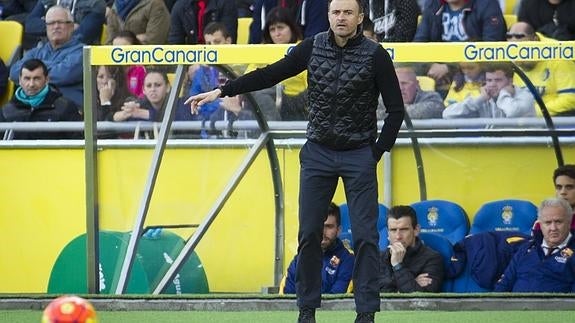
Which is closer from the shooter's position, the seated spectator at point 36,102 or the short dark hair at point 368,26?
the short dark hair at point 368,26

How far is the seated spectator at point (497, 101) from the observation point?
11602 millimetres

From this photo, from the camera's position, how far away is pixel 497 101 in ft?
39.0

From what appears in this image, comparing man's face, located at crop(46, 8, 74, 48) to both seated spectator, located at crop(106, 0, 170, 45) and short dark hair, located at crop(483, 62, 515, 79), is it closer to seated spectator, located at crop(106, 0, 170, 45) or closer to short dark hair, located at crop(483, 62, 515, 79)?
seated spectator, located at crop(106, 0, 170, 45)

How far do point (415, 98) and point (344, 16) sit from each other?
3607mm

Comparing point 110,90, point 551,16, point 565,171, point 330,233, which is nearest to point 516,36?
point 551,16

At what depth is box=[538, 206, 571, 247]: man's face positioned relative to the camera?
11.1m

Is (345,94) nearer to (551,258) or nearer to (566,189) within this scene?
(551,258)

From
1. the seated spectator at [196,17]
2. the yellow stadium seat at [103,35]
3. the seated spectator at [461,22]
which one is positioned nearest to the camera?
the seated spectator at [461,22]

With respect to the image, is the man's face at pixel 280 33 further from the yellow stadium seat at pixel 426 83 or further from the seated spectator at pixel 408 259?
the seated spectator at pixel 408 259

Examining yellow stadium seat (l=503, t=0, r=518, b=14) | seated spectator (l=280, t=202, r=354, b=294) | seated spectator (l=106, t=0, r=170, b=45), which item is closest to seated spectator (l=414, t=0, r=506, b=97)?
yellow stadium seat (l=503, t=0, r=518, b=14)

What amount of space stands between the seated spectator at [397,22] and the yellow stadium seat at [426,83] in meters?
1.91

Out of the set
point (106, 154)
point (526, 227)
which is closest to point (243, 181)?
point (106, 154)

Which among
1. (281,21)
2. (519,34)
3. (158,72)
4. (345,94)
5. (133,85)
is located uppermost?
(281,21)

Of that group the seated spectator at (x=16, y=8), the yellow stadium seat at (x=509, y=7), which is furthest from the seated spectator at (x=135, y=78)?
the seated spectator at (x=16, y=8)
